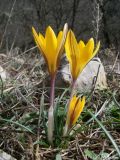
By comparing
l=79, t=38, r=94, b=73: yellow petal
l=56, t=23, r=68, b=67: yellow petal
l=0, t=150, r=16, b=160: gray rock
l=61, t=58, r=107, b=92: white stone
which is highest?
l=56, t=23, r=68, b=67: yellow petal

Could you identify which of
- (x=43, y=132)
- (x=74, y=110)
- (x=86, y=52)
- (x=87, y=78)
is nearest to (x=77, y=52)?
(x=86, y=52)

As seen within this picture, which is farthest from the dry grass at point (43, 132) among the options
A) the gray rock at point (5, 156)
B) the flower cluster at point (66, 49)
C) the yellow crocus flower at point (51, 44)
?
the yellow crocus flower at point (51, 44)

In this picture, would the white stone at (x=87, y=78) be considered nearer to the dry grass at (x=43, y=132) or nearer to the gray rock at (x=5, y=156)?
the dry grass at (x=43, y=132)

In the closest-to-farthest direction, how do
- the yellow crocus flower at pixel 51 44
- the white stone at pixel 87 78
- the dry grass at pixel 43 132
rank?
1. the yellow crocus flower at pixel 51 44
2. the dry grass at pixel 43 132
3. the white stone at pixel 87 78

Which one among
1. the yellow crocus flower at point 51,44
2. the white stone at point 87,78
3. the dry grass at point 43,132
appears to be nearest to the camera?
the yellow crocus flower at point 51,44

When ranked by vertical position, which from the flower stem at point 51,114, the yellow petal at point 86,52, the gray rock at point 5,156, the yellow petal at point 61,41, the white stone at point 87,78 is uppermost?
the yellow petal at point 61,41

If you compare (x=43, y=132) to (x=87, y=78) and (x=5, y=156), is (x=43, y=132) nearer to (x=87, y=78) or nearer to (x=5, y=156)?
(x=5, y=156)

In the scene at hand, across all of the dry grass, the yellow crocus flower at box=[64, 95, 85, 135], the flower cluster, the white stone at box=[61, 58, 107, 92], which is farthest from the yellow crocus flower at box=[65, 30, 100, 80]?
the white stone at box=[61, 58, 107, 92]

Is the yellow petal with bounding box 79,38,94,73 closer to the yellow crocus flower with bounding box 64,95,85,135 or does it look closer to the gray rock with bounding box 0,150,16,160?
the yellow crocus flower with bounding box 64,95,85,135
